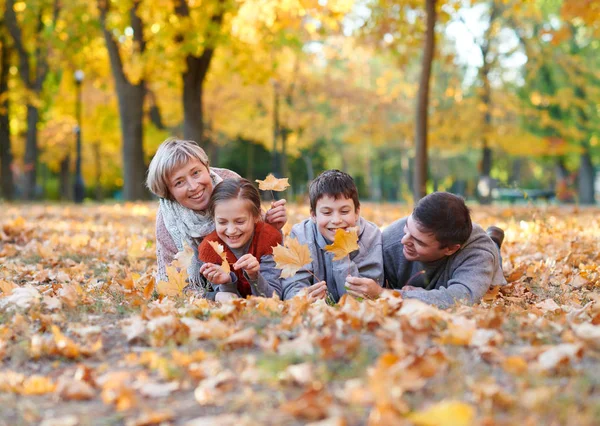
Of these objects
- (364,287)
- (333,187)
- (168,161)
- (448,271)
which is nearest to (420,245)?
(448,271)

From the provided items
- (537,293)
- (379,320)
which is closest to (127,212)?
(537,293)

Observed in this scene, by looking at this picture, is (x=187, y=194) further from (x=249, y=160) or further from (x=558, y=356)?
(x=249, y=160)

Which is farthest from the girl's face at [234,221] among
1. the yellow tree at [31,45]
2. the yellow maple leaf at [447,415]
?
the yellow tree at [31,45]

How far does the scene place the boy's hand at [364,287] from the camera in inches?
150

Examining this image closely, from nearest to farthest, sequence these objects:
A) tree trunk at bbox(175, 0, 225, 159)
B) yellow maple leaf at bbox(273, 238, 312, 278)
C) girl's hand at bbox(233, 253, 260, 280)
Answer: yellow maple leaf at bbox(273, 238, 312, 278) < girl's hand at bbox(233, 253, 260, 280) < tree trunk at bbox(175, 0, 225, 159)

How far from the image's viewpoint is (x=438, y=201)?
409 cm

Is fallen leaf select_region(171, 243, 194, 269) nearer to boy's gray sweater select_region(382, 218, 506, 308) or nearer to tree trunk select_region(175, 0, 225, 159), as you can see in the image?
boy's gray sweater select_region(382, 218, 506, 308)

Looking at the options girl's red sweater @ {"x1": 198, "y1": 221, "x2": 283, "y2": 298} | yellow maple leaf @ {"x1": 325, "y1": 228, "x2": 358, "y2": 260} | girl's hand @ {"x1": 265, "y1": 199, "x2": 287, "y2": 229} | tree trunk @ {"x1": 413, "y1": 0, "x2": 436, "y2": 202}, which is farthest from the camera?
tree trunk @ {"x1": 413, "y1": 0, "x2": 436, "y2": 202}

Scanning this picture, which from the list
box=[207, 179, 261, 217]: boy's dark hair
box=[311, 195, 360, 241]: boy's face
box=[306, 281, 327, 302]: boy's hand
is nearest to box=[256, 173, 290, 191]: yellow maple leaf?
box=[207, 179, 261, 217]: boy's dark hair

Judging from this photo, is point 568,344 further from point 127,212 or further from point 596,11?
point 127,212

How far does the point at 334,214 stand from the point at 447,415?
8.01 ft

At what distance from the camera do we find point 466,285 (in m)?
4.09

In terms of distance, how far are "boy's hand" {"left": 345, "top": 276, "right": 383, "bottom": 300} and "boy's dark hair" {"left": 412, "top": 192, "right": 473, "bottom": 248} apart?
1.69 feet

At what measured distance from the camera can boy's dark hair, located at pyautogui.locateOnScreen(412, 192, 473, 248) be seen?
4062 millimetres
